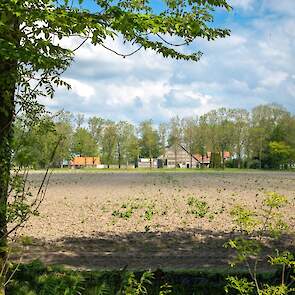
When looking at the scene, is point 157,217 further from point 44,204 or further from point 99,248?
point 44,204

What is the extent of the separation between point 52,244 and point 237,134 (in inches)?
3419

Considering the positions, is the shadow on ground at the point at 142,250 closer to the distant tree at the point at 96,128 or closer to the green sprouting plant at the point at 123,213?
the green sprouting plant at the point at 123,213

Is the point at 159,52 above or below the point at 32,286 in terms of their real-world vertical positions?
above

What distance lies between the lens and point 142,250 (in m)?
9.87

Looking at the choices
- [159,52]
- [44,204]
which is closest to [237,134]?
[44,204]

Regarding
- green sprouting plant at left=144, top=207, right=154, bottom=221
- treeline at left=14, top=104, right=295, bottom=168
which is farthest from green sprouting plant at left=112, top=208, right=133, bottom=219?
treeline at left=14, top=104, right=295, bottom=168

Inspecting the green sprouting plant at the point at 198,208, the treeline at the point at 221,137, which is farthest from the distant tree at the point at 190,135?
the green sprouting plant at the point at 198,208

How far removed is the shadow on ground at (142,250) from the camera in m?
8.50

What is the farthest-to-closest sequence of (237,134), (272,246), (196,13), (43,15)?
1. (237,134)
2. (272,246)
3. (196,13)
4. (43,15)

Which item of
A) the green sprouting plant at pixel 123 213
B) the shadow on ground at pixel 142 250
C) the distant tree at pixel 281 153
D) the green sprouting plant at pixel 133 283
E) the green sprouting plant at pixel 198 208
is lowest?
the shadow on ground at pixel 142 250

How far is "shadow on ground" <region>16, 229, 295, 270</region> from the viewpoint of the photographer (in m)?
8.50

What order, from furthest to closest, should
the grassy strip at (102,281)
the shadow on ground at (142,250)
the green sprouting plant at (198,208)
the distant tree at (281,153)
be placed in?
the distant tree at (281,153) → the green sprouting plant at (198,208) → the shadow on ground at (142,250) → the grassy strip at (102,281)

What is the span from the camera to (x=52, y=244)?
1057 centimetres

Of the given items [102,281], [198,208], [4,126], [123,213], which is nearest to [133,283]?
[102,281]
